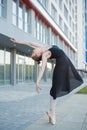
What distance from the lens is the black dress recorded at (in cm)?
626

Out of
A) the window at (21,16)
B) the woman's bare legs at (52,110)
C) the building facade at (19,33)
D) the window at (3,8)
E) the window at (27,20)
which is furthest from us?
the window at (27,20)

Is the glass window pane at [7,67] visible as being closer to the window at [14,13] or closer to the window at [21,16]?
the window at [21,16]

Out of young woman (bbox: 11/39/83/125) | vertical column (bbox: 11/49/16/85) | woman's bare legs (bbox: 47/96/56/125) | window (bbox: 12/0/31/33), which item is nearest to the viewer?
young woman (bbox: 11/39/83/125)

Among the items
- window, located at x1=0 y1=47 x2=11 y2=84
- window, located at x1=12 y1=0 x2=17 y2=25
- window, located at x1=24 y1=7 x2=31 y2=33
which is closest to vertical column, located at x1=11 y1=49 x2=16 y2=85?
window, located at x1=0 y1=47 x2=11 y2=84

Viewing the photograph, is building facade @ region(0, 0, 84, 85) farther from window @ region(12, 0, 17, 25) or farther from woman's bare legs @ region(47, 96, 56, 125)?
woman's bare legs @ region(47, 96, 56, 125)

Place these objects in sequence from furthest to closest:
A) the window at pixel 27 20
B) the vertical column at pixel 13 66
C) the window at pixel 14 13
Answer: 1. the window at pixel 27 20
2. the vertical column at pixel 13 66
3. the window at pixel 14 13

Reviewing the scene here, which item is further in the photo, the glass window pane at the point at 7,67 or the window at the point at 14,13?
the glass window pane at the point at 7,67

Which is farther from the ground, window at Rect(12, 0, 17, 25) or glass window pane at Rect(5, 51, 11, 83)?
window at Rect(12, 0, 17, 25)

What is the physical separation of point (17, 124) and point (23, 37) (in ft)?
59.4

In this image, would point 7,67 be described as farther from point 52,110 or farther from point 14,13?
point 52,110

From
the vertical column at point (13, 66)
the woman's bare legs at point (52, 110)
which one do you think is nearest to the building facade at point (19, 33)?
the vertical column at point (13, 66)

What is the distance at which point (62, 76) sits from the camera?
631cm

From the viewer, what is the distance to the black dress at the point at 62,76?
6262mm

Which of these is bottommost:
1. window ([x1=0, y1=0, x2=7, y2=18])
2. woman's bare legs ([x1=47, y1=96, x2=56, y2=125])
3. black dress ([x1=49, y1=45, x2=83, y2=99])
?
woman's bare legs ([x1=47, y1=96, x2=56, y2=125])
